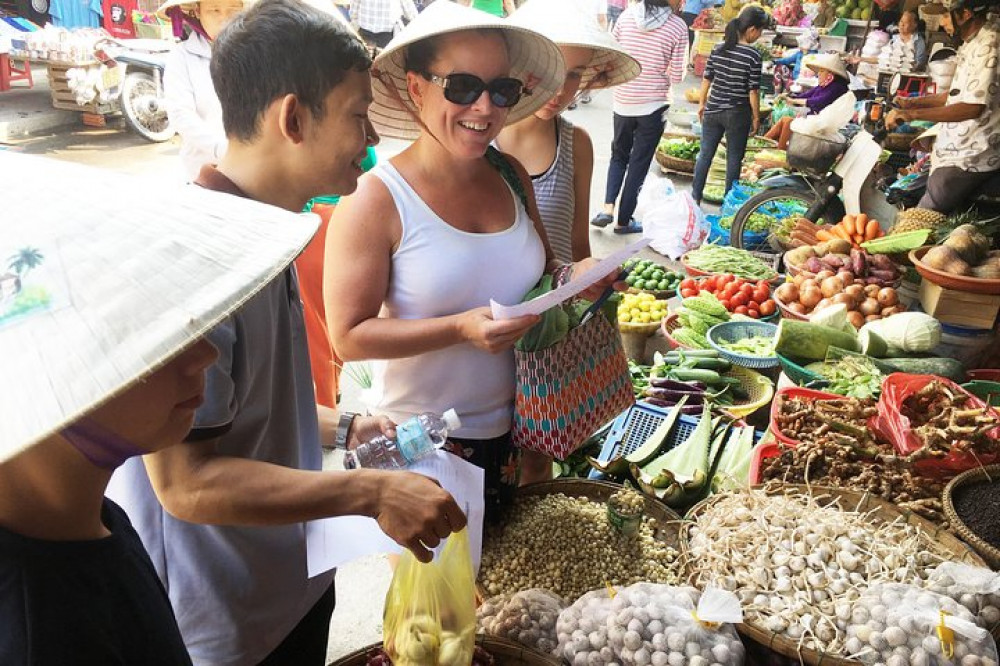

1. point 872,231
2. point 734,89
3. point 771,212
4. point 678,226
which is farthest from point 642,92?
point 872,231

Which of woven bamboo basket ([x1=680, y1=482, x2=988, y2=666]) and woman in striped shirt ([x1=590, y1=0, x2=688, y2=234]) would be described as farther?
woman in striped shirt ([x1=590, y1=0, x2=688, y2=234])

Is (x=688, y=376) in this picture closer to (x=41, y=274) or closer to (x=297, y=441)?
(x=297, y=441)

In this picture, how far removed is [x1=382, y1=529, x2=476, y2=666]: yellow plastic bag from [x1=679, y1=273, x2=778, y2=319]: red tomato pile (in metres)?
3.60

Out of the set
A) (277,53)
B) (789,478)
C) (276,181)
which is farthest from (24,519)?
(789,478)

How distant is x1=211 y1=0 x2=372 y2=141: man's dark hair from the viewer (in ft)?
4.33

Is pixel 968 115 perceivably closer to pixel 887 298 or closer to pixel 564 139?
pixel 887 298

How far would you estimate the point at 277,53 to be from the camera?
51.9 inches

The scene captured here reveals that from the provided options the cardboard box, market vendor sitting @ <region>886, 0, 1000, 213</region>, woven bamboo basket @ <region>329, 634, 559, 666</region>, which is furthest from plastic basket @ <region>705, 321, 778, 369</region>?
woven bamboo basket @ <region>329, 634, 559, 666</region>

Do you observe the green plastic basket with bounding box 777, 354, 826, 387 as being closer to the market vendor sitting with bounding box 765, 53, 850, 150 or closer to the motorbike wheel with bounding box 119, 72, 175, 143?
the market vendor sitting with bounding box 765, 53, 850, 150

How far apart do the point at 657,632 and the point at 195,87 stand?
3.47m

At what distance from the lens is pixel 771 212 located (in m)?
6.44

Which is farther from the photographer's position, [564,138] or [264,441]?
[564,138]

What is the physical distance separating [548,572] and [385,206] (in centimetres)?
126

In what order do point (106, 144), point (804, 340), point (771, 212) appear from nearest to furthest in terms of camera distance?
point (804, 340), point (771, 212), point (106, 144)
